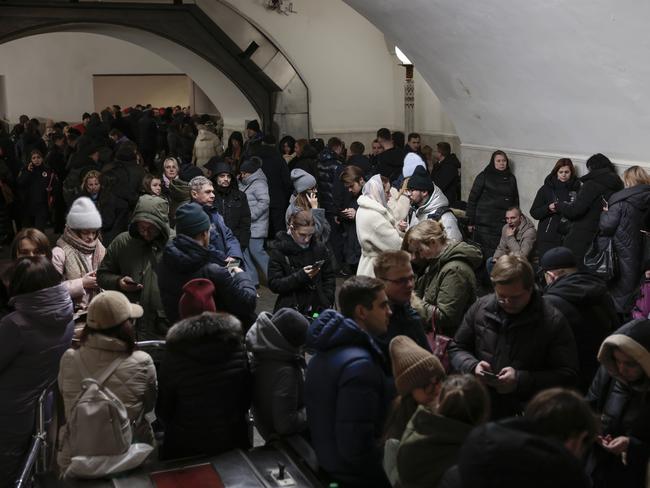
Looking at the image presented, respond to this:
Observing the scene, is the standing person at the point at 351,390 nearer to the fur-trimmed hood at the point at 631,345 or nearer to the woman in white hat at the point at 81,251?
the fur-trimmed hood at the point at 631,345

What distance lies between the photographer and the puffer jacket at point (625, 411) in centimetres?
409

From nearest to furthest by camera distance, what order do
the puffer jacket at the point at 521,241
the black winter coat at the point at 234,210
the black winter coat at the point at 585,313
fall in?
1. the black winter coat at the point at 585,313
2. the puffer jacket at the point at 521,241
3. the black winter coat at the point at 234,210

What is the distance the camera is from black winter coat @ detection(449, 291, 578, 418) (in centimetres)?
449

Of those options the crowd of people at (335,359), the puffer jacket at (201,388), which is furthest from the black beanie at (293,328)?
the puffer jacket at (201,388)

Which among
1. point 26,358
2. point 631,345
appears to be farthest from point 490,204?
point 26,358

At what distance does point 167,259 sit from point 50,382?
1.01m

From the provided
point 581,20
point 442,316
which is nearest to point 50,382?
point 442,316

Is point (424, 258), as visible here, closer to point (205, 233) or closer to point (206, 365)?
point (205, 233)

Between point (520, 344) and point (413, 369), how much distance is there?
100cm

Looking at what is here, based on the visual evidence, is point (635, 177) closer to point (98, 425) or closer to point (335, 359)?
point (335, 359)

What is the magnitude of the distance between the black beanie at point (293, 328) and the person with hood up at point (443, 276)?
48.8 inches

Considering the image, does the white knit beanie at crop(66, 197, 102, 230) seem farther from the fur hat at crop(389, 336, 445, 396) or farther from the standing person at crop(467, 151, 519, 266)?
the standing person at crop(467, 151, 519, 266)

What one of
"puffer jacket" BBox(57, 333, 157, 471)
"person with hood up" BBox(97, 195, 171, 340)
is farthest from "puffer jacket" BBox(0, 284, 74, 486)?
"person with hood up" BBox(97, 195, 171, 340)

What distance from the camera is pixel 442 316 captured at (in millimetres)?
5484
